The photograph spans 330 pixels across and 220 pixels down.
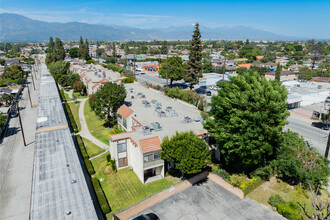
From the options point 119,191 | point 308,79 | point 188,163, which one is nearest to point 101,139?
point 119,191

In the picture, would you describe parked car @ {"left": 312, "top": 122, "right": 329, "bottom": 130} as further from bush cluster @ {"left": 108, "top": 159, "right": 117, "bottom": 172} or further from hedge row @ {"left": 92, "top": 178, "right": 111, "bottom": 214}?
hedge row @ {"left": 92, "top": 178, "right": 111, "bottom": 214}

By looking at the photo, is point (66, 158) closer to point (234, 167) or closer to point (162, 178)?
point (162, 178)

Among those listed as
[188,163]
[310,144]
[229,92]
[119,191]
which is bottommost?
[119,191]

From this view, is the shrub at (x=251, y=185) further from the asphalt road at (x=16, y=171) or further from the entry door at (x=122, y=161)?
the asphalt road at (x=16, y=171)

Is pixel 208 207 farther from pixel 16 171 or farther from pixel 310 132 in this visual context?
pixel 310 132

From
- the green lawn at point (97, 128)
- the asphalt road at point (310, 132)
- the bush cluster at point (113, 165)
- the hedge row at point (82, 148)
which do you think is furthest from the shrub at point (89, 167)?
the asphalt road at point (310, 132)

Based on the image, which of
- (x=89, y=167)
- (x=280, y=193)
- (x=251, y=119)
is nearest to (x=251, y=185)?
(x=280, y=193)
